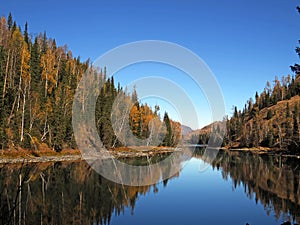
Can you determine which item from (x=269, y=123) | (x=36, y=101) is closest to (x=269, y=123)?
(x=269, y=123)

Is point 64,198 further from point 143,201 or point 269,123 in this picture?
point 269,123

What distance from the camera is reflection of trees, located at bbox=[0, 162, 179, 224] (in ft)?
40.3

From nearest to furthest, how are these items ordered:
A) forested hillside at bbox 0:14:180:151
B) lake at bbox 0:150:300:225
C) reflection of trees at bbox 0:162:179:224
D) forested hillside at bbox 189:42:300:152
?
reflection of trees at bbox 0:162:179:224, lake at bbox 0:150:300:225, forested hillside at bbox 0:14:180:151, forested hillside at bbox 189:42:300:152

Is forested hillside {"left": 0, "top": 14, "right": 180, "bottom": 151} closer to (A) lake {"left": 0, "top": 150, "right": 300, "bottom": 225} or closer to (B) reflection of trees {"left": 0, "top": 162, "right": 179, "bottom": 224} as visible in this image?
(B) reflection of trees {"left": 0, "top": 162, "right": 179, "bottom": 224}

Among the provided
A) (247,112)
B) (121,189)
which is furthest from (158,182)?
(247,112)

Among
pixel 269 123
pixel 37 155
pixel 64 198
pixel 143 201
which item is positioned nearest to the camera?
pixel 64 198

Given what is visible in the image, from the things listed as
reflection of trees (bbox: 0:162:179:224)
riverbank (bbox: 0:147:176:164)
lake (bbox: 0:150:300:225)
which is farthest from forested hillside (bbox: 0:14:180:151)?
lake (bbox: 0:150:300:225)

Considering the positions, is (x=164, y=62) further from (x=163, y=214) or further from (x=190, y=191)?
(x=163, y=214)

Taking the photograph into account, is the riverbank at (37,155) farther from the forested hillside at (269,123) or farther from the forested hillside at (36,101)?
the forested hillside at (269,123)

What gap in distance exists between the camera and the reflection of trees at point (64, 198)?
12.3 meters

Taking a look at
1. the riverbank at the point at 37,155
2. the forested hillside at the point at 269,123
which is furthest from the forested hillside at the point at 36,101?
the forested hillside at the point at 269,123

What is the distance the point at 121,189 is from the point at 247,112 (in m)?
127

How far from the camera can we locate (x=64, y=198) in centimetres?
1602

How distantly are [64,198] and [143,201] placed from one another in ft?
14.8
